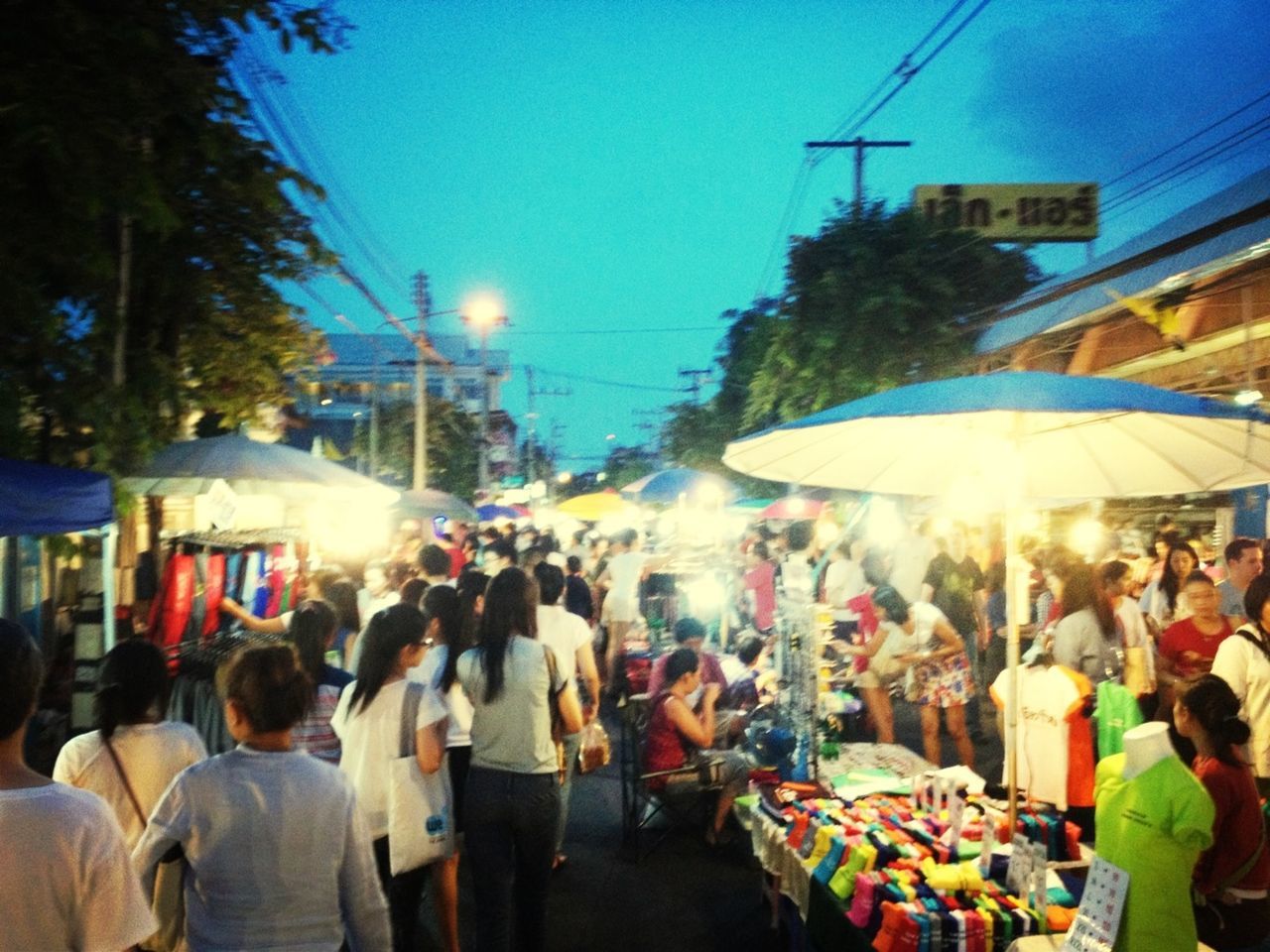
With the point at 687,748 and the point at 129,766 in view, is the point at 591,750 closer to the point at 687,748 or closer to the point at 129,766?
the point at 687,748

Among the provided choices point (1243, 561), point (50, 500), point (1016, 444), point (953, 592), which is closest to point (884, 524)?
point (953, 592)

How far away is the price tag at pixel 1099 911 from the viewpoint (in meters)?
3.46

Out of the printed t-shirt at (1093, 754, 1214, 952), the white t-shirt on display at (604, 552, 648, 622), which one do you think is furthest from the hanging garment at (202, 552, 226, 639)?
the printed t-shirt at (1093, 754, 1214, 952)

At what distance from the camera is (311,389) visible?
10.5m

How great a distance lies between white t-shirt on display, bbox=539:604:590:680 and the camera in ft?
19.5

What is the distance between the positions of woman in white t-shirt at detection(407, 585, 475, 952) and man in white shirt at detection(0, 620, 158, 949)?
2.63 metres

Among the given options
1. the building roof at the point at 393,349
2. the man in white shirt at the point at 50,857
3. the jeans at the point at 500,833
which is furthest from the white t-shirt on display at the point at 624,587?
the building roof at the point at 393,349

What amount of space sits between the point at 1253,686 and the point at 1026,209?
26303 millimetres

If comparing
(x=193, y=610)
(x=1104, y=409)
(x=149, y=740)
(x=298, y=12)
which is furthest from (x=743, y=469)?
(x=193, y=610)

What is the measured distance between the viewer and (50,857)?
2.06 metres

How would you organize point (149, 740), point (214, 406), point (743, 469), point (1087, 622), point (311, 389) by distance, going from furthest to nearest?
point (311, 389) → point (214, 406) → point (1087, 622) → point (743, 469) → point (149, 740)

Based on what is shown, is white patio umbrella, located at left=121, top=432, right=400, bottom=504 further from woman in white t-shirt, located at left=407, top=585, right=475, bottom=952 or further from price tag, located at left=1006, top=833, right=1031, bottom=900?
price tag, located at left=1006, top=833, right=1031, bottom=900

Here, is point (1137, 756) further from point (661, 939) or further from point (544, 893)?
point (661, 939)

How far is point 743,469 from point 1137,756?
2.43 meters
